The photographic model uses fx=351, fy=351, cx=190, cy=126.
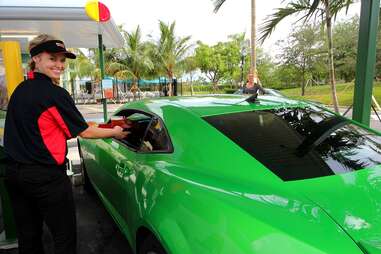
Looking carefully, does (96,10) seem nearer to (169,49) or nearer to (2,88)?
(2,88)

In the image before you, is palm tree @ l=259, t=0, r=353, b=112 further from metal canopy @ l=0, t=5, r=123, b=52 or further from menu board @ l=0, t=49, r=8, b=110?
menu board @ l=0, t=49, r=8, b=110

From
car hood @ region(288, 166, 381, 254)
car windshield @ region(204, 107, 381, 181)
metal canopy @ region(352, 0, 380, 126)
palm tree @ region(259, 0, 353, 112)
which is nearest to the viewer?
car hood @ region(288, 166, 381, 254)

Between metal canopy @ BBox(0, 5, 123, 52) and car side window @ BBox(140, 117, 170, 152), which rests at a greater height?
metal canopy @ BBox(0, 5, 123, 52)

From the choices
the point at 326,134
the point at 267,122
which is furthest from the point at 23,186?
the point at 326,134

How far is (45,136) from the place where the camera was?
2.19 m

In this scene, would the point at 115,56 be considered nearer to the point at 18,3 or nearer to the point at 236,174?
the point at 18,3

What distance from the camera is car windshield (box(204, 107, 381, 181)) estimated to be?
192 centimetres

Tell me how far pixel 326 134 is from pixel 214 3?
6.06 metres

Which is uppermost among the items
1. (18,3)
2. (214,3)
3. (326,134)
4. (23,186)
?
(214,3)

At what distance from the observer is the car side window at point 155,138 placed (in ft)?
7.87

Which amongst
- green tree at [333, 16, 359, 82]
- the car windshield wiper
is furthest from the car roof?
green tree at [333, 16, 359, 82]

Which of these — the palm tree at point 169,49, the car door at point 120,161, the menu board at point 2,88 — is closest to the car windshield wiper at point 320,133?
the car door at point 120,161

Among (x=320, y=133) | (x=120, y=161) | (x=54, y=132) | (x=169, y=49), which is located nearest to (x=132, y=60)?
(x=169, y=49)

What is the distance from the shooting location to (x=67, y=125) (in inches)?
87.1
